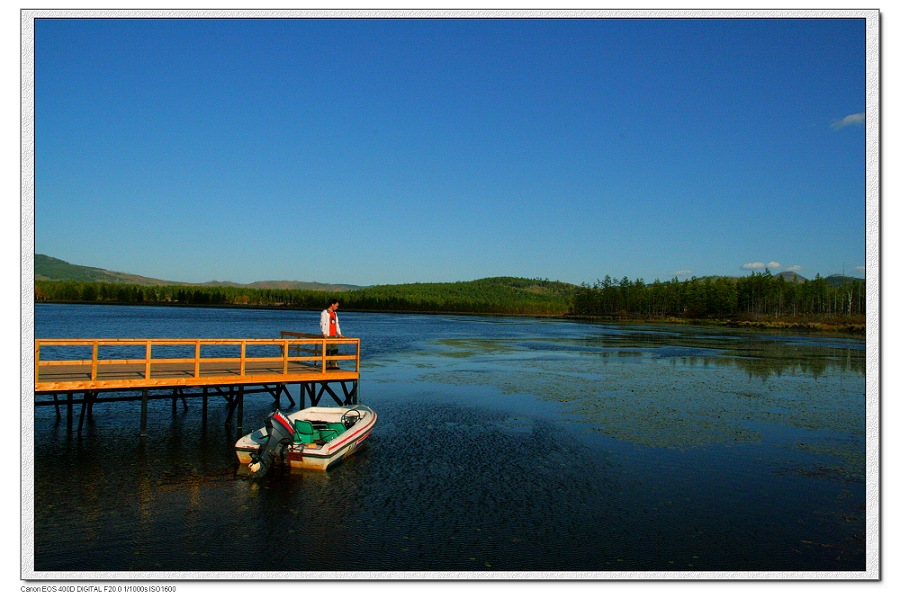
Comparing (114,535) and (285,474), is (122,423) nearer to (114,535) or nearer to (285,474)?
(285,474)

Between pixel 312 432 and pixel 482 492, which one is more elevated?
pixel 312 432

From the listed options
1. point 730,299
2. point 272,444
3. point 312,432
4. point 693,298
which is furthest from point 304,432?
point 693,298

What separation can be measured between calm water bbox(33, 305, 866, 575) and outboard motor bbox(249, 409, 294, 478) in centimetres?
31

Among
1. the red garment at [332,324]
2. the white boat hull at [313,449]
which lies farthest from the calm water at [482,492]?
the red garment at [332,324]

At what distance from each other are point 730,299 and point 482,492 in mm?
137818

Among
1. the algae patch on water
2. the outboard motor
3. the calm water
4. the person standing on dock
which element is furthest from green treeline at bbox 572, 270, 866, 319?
the outboard motor

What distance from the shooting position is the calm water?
8.87m

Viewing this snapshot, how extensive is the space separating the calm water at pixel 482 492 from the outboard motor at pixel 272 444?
31cm

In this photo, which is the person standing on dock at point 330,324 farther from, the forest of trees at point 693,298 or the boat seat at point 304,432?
the forest of trees at point 693,298

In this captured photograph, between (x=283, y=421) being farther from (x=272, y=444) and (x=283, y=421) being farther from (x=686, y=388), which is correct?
(x=686, y=388)

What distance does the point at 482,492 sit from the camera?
1188 centimetres

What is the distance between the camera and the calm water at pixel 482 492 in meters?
8.87

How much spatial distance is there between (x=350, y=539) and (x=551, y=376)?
2254cm

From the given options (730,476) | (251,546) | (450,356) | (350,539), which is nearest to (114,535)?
(251,546)
